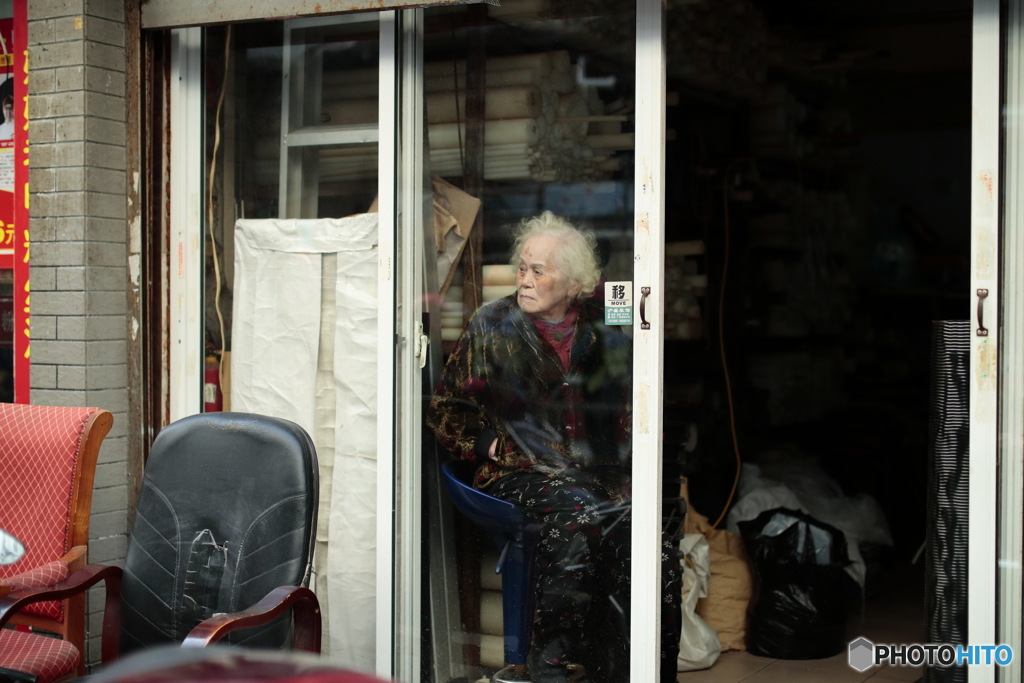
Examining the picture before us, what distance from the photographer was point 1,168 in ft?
14.3

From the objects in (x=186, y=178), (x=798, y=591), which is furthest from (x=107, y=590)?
(x=798, y=591)

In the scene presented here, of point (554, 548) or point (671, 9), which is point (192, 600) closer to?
point (554, 548)

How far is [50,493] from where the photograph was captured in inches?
135

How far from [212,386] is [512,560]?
1419mm

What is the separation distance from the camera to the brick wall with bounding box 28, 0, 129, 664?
4055 mm

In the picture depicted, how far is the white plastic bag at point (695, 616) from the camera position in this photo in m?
4.53

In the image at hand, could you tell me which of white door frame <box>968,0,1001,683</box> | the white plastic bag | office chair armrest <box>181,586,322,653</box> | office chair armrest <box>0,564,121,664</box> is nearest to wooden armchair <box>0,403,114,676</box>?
office chair armrest <box>0,564,121,664</box>

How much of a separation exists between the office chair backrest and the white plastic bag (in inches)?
78.3

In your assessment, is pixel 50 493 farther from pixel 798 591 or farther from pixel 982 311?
pixel 798 591

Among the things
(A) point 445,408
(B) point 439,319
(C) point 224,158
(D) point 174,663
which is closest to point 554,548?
(A) point 445,408

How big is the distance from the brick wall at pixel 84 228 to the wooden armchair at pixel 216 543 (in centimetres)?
103

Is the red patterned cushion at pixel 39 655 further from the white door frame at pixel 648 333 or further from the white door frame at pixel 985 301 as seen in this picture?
the white door frame at pixel 985 301

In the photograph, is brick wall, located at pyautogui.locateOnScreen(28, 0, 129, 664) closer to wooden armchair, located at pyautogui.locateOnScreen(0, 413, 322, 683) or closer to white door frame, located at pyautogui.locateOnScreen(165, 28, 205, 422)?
white door frame, located at pyautogui.locateOnScreen(165, 28, 205, 422)

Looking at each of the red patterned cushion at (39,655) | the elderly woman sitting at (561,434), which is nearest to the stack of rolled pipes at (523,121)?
the elderly woman sitting at (561,434)
